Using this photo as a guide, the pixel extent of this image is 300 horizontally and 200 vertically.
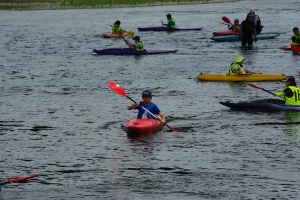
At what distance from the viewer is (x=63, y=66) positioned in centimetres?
3847

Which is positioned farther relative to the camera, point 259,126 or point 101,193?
point 259,126

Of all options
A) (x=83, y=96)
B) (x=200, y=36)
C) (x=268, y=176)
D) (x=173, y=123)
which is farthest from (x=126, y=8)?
(x=268, y=176)

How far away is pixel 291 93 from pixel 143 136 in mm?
4970

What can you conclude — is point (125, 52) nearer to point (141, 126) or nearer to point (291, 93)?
Answer: point (291, 93)

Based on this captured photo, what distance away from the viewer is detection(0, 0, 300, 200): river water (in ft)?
54.1

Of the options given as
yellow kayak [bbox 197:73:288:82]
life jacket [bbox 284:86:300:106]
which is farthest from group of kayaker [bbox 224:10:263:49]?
life jacket [bbox 284:86:300:106]

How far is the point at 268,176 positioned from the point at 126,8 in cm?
6993

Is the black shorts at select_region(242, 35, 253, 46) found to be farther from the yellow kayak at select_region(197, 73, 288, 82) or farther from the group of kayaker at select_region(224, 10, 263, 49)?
the yellow kayak at select_region(197, 73, 288, 82)

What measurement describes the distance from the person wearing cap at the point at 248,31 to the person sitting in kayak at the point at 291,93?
54.8ft

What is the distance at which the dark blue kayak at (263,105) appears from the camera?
23.2 m

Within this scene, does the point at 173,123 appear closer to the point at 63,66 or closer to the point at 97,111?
the point at 97,111

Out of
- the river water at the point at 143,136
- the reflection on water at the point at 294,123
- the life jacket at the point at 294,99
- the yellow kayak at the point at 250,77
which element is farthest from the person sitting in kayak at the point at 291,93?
the yellow kayak at the point at 250,77

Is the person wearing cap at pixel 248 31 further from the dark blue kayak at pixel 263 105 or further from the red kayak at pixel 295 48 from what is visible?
the dark blue kayak at pixel 263 105

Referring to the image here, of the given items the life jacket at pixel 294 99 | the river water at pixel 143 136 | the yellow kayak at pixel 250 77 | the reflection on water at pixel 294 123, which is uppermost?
the life jacket at pixel 294 99
